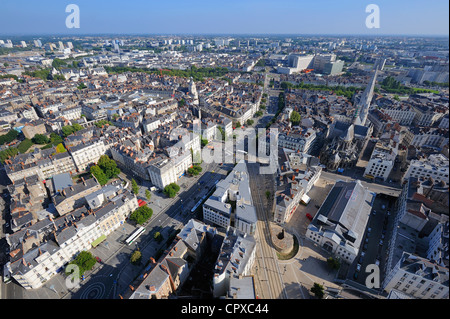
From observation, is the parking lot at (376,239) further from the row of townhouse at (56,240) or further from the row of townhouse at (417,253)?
the row of townhouse at (56,240)

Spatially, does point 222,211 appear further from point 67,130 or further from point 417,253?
point 67,130

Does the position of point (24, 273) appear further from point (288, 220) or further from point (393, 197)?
point (393, 197)

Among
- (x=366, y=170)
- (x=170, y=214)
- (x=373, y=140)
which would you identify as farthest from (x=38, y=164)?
(x=373, y=140)

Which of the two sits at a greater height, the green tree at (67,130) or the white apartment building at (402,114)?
the white apartment building at (402,114)

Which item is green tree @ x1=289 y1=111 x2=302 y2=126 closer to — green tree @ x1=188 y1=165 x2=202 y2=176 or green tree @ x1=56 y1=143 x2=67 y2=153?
green tree @ x1=188 y1=165 x2=202 y2=176

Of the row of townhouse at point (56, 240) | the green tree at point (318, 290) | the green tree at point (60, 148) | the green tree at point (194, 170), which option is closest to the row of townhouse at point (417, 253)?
the green tree at point (318, 290)

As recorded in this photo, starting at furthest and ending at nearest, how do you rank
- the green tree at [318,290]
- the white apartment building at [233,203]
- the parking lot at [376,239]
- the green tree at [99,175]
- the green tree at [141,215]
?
the green tree at [99,175] → the green tree at [141,215] → the white apartment building at [233,203] → the parking lot at [376,239] → the green tree at [318,290]
